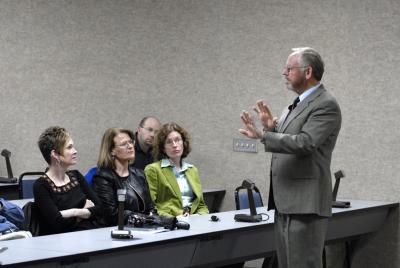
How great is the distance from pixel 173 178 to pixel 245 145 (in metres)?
1.35

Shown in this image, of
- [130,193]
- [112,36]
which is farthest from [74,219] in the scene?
[112,36]

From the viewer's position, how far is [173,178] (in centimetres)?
493

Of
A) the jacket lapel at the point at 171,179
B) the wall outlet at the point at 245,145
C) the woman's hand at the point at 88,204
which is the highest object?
the wall outlet at the point at 245,145

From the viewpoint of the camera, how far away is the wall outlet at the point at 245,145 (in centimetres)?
606

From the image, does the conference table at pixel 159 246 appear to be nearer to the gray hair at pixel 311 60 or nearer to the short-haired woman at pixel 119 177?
the short-haired woman at pixel 119 177

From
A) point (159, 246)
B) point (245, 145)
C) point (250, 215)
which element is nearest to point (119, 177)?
point (250, 215)

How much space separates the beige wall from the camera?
543cm

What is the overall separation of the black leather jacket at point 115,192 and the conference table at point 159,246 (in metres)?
0.41

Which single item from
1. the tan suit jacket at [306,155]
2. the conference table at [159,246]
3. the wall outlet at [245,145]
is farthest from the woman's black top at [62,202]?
the wall outlet at [245,145]

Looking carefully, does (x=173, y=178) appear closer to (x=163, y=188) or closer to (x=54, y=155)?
(x=163, y=188)

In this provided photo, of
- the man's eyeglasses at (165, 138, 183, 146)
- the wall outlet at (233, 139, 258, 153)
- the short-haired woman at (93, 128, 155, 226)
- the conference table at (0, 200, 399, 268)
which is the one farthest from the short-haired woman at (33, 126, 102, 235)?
the wall outlet at (233, 139, 258, 153)

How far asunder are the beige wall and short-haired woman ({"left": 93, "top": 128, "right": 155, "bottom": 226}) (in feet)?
5.50

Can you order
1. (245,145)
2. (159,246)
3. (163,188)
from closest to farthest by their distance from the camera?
(159,246) < (163,188) < (245,145)

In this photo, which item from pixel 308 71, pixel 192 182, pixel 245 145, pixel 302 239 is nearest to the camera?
pixel 302 239
